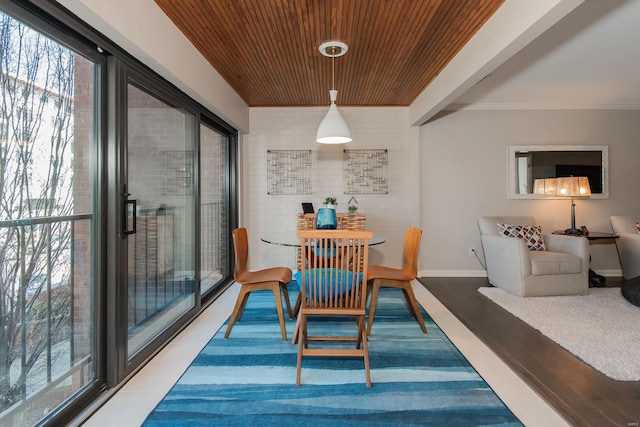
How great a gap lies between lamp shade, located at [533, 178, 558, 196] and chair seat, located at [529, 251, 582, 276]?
1037 millimetres

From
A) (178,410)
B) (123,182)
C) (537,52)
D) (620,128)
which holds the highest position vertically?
(537,52)

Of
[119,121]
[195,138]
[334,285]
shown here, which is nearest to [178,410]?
[334,285]

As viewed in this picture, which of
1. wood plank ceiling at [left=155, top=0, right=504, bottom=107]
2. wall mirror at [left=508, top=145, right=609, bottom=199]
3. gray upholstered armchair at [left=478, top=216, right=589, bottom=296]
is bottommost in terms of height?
gray upholstered armchair at [left=478, top=216, right=589, bottom=296]

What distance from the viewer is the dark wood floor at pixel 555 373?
1.80 m

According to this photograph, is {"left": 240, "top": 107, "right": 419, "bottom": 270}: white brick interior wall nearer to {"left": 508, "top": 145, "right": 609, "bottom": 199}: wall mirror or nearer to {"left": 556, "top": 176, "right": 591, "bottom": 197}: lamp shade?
{"left": 508, "top": 145, "right": 609, "bottom": 199}: wall mirror

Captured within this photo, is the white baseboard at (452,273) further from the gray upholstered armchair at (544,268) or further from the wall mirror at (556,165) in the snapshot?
the wall mirror at (556,165)

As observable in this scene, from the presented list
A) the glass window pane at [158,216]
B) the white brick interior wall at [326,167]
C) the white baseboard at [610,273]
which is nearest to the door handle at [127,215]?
the glass window pane at [158,216]

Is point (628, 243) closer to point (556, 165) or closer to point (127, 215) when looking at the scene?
point (556, 165)

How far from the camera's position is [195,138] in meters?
3.32

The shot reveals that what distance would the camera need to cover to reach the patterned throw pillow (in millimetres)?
4207

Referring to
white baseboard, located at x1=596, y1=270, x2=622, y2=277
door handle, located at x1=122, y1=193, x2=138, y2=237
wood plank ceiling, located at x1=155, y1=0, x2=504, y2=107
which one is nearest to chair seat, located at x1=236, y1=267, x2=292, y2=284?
door handle, located at x1=122, y1=193, x2=138, y2=237

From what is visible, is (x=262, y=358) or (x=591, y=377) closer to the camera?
(x=591, y=377)

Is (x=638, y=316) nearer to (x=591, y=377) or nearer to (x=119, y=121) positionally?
(x=591, y=377)

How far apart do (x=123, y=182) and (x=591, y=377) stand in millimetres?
3106
